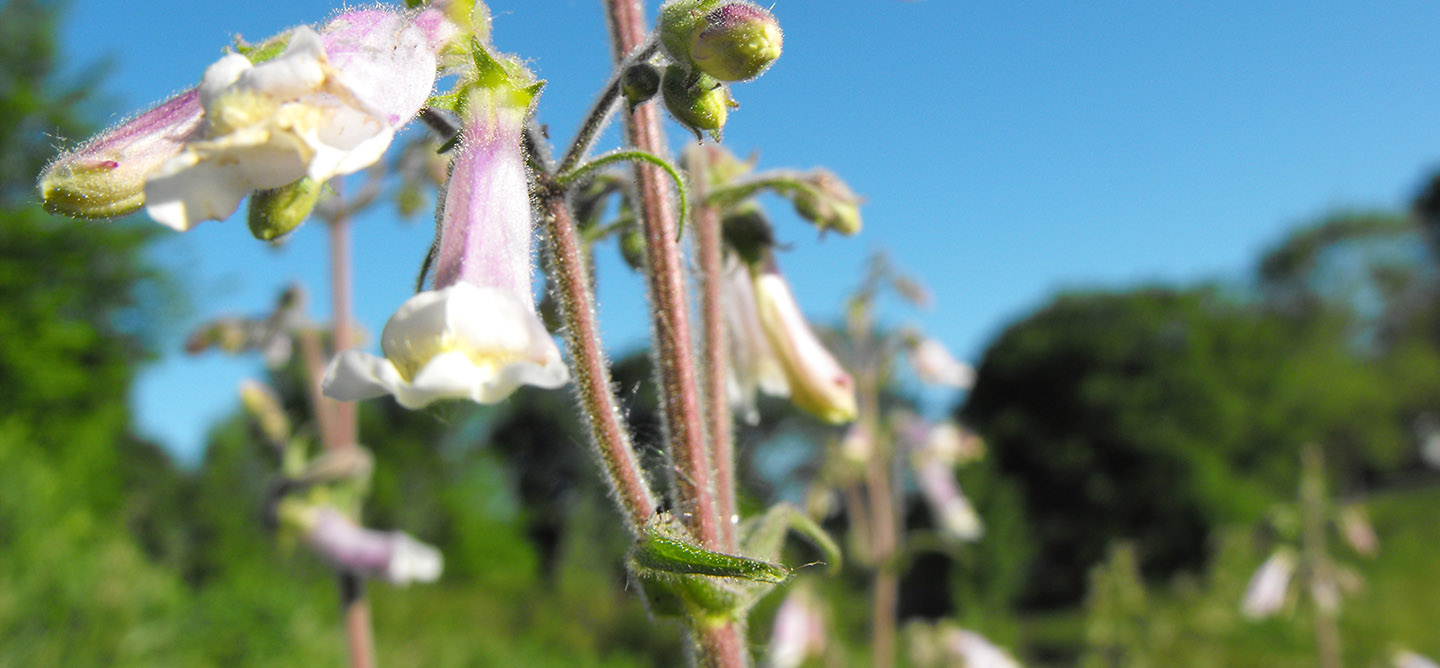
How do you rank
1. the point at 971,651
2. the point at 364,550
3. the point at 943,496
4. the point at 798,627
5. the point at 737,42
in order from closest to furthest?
the point at 737,42, the point at 364,550, the point at 798,627, the point at 971,651, the point at 943,496

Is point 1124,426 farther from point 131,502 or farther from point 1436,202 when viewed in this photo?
point 1436,202

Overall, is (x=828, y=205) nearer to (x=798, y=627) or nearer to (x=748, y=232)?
(x=748, y=232)

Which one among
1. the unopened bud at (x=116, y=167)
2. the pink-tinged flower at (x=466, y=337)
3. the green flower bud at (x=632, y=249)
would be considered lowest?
the pink-tinged flower at (x=466, y=337)

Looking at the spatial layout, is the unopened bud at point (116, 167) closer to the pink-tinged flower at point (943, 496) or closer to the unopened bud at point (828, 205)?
the unopened bud at point (828, 205)

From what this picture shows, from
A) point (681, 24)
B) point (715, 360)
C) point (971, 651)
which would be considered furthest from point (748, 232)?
point (971, 651)

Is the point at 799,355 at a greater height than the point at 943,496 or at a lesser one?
lesser

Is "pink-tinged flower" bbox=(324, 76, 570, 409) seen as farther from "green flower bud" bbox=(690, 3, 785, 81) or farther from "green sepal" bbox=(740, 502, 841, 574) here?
"green sepal" bbox=(740, 502, 841, 574)

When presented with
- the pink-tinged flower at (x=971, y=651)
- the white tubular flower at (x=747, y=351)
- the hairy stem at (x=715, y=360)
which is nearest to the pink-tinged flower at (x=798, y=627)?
the pink-tinged flower at (x=971, y=651)
